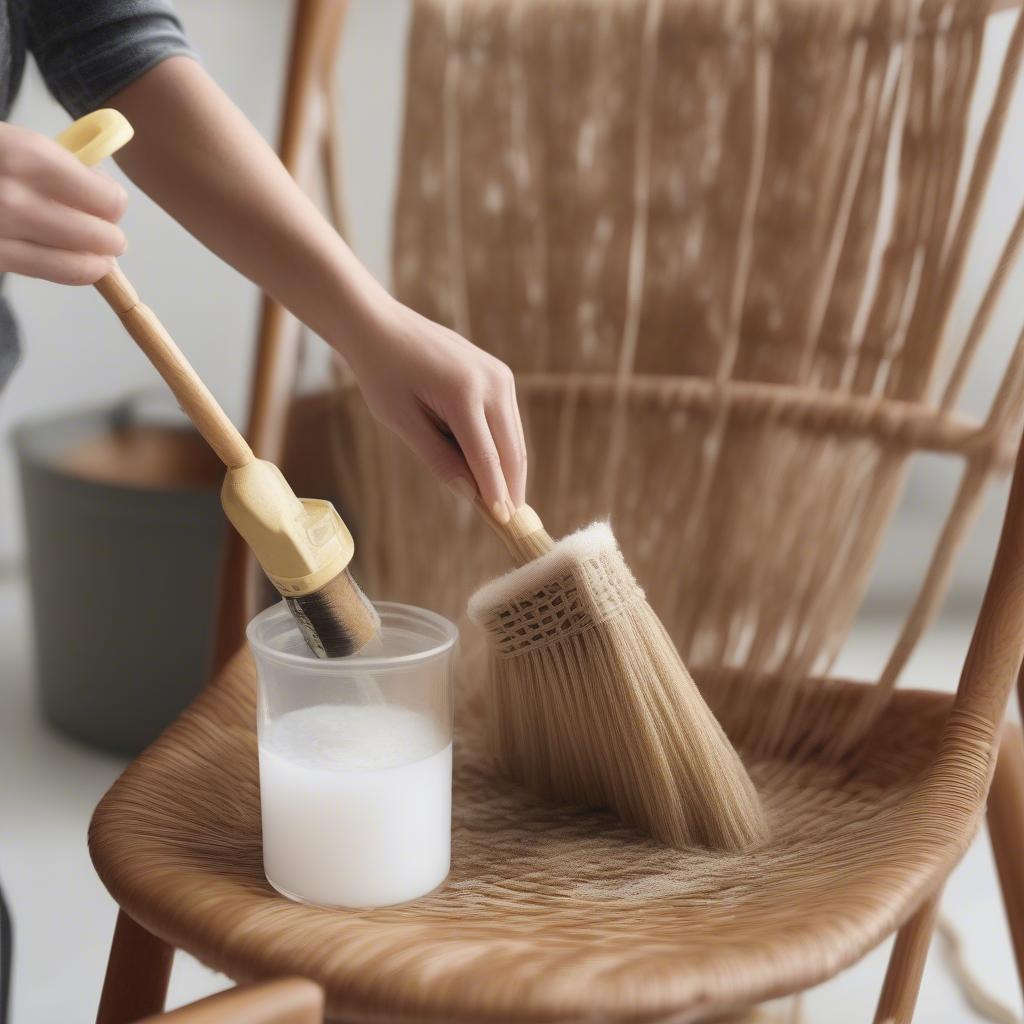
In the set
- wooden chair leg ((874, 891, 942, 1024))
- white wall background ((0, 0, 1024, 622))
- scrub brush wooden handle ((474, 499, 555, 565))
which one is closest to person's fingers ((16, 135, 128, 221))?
scrub brush wooden handle ((474, 499, 555, 565))

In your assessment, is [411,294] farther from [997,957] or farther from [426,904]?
[997,957]

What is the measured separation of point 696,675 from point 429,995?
0.38 metres

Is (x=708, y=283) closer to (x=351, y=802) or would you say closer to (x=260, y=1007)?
(x=351, y=802)

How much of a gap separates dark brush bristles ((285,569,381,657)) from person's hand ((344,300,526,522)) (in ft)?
0.26

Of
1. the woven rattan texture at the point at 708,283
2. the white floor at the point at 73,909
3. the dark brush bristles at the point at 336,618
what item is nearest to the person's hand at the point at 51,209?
the dark brush bristles at the point at 336,618

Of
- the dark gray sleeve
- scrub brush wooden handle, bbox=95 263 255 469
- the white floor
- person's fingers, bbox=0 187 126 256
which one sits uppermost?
the dark gray sleeve

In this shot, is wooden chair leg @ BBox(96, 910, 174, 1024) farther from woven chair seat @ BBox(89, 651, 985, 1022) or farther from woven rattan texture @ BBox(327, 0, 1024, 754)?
woven rattan texture @ BBox(327, 0, 1024, 754)

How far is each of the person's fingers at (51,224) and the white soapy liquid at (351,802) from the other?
22cm

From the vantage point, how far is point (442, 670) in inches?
22.2

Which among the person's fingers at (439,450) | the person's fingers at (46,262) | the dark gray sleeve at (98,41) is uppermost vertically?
the dark gray sleeve at (98,41)

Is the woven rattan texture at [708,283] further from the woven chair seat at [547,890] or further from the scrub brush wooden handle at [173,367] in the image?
the scrub brush wooden handle at [173,367]

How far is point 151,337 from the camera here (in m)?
0.49

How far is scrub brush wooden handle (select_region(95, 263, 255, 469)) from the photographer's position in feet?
1.61

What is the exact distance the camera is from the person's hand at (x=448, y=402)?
0.59 m
